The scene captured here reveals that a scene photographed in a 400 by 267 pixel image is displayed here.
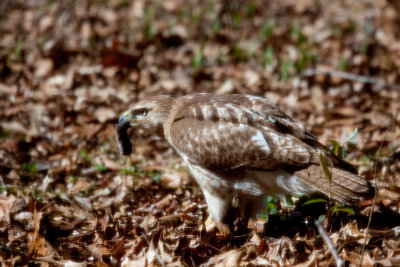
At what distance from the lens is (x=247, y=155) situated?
3768mm

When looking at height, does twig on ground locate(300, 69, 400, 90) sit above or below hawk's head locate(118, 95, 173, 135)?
below

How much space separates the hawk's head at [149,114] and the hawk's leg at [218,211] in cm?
81

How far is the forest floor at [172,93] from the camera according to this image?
3.87 m

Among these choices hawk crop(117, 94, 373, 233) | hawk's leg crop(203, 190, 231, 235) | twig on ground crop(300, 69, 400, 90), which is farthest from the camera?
twig on ground crop(300, 69, 400, 90)

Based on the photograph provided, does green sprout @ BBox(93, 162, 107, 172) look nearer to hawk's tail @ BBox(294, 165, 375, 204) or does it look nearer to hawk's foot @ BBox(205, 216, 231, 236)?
hawk's foot @ BBox(205, 216, 231, 236)

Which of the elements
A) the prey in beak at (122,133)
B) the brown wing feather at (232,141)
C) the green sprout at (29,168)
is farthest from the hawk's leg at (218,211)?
the green sprout at (29,168)

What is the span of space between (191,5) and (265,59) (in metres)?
2.61

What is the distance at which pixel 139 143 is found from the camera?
248 inches

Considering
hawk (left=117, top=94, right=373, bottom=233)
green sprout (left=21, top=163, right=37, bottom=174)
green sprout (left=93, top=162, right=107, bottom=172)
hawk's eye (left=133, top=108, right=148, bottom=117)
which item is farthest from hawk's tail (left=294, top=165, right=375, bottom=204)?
Result: green sprout (left=21, top=163, right=37, bottom=174)

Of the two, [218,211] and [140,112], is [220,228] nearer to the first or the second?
[218,211]

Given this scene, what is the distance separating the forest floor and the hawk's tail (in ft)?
0.39

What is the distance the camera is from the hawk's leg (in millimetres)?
4115

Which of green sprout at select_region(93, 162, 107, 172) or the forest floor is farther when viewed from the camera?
green sprout at select_region(93, 162, 107, 172)

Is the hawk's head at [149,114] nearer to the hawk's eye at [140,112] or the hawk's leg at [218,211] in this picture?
the hawk's eye at [140,112]
